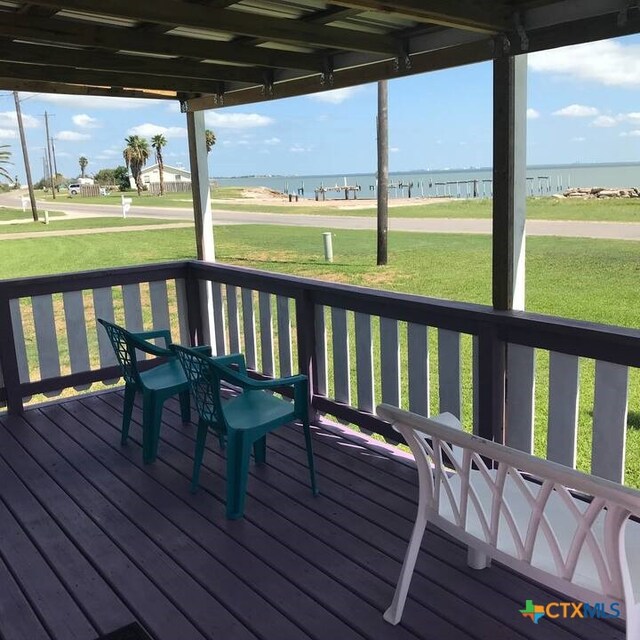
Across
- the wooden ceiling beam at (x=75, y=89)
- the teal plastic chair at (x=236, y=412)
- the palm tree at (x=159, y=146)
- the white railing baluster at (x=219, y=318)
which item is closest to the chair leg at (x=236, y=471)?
the teal plastic chair at (x=236, y=412)

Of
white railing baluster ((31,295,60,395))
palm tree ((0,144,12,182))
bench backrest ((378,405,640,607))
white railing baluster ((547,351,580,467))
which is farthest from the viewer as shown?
palm tree ((0,144,12,182))

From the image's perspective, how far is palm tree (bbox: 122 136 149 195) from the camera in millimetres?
38781

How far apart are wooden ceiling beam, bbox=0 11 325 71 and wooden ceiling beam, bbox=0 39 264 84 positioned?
34 cm

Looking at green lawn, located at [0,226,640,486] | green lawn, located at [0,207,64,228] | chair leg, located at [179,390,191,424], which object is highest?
green lawn, located at [0,207,64,228]

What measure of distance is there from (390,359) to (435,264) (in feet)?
28.7

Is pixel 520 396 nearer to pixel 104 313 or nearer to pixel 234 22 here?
pixel 234 22

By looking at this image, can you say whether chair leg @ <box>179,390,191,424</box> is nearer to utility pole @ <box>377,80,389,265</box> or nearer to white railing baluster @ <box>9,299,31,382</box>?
white railing baluster @ <box>9,299,31,382</box>

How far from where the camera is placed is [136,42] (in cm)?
299

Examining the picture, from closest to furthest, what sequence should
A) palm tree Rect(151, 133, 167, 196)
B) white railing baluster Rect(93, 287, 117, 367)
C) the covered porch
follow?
the covered porch, white railing baluster Rect(93, 287, 117, 367), palm tree Rect(151, 133, 167, 196)

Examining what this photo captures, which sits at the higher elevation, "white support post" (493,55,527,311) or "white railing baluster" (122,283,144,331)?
"white support post" (493,55,527,311)

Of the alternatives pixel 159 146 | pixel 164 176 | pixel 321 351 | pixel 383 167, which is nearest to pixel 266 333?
pixel 321 351

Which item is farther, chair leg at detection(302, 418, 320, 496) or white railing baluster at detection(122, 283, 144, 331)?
white railing baluster at detection(122, 283, 144, 331)

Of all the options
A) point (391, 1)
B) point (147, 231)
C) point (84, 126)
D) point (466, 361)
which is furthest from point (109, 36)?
point (84, 126)

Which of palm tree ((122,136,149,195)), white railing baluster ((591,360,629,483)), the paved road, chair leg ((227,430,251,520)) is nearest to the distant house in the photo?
palm tree ((122,136,149,195))
